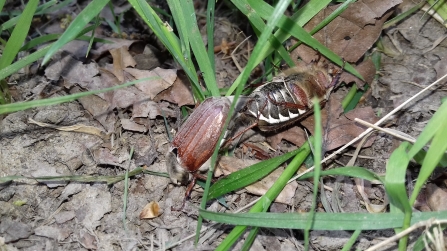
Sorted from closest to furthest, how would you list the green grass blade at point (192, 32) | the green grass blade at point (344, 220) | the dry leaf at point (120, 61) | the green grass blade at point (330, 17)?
the green grass blade at point (344, 220) < the green grass blade at point (192, 32) < the green grass blade at point (330, 17) < the dry leaf at point (120, 61)

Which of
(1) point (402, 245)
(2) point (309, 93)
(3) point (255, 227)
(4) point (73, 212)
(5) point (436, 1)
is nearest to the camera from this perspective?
Answer: (1) point (402, 245)

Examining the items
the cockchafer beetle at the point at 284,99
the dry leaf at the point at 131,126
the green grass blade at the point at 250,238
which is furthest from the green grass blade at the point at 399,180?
the dry leaf at the point at 131,126

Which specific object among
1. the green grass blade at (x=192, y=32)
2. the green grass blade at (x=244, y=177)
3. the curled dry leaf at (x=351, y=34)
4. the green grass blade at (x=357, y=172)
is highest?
the curled dry leaf at (x=351, y=34)

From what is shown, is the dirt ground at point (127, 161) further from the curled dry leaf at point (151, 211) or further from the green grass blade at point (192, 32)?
the green grass blade at point (192, 32)

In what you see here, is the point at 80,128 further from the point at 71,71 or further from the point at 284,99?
the point at 284,99

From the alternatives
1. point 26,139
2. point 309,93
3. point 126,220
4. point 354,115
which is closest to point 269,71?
point 309,93

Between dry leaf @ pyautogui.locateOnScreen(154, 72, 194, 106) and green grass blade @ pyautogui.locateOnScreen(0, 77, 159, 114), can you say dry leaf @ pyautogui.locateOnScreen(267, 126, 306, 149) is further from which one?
green grass blade @ pyautogui.locateOnScreen(0, 77, 159, 114)

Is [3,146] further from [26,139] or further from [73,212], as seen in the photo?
[73,212]

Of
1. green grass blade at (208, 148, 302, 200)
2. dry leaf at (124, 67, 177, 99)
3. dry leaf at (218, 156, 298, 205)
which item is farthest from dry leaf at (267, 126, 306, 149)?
dry leaf at (124, 67, 177, 99)
